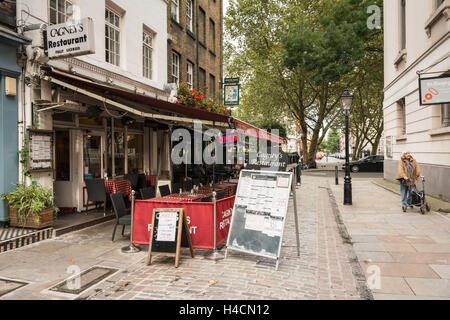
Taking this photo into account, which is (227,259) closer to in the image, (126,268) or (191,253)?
(191,253)

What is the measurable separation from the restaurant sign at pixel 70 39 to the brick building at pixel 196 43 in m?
7.39

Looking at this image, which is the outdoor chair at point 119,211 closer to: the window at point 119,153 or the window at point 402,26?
the window at point 119,153

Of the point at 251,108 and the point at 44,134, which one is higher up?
the point at 251,108

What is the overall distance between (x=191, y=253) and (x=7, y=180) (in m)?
4.38

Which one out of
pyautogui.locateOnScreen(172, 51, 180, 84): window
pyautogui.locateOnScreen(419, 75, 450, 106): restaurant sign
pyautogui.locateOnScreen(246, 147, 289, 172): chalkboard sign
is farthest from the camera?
pyautogui.locateOnScreen(172, 51, 180, 84): window

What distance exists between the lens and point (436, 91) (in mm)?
8594

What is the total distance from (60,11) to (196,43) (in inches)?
376

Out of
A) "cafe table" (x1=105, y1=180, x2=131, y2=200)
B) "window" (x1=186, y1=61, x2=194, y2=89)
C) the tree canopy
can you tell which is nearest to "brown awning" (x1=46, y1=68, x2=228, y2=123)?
"cafe table" (x1=105, y1=180, x2=131, y2=200)

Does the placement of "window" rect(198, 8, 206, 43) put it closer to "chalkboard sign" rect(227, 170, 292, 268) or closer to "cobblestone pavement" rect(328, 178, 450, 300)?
"cobblestone pavement" rect(328, 178, 450, 300)

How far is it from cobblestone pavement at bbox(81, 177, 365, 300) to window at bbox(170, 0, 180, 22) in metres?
12.4

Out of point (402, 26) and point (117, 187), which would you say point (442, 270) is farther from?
point (402, 26)

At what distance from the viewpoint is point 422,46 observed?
504 inches

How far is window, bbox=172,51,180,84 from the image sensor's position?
50.1ft
